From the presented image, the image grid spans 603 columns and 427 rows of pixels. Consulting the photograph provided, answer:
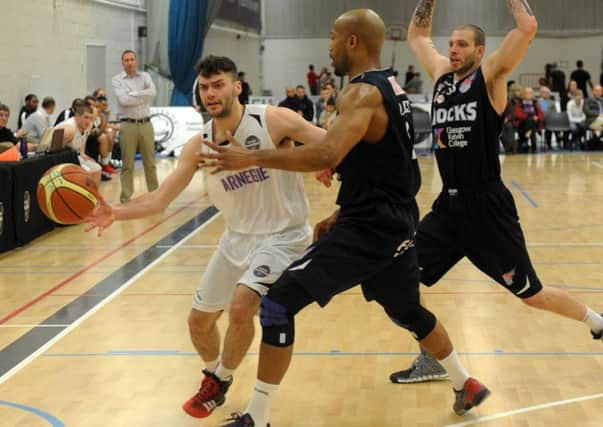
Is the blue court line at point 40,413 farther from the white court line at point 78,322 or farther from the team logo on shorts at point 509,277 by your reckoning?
the team logo on shorts at point 509,277

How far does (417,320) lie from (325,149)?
1.14 meters

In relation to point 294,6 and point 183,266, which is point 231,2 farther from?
point 183,266

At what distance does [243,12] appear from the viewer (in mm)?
30609

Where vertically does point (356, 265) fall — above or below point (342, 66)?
below

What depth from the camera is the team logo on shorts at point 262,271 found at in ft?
14.4

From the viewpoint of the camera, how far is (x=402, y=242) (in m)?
4.21

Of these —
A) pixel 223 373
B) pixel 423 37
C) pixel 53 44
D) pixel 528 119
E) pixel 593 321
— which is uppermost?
pixel 53 44

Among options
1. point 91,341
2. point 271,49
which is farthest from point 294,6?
point 91,341

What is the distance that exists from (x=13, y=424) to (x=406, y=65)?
29704 millimetres

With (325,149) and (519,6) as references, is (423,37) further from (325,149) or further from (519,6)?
(325,149)

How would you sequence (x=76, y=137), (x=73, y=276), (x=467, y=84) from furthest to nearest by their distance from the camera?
(x=76, y=137)
(x=73, y=276)
(x=467, y=84)

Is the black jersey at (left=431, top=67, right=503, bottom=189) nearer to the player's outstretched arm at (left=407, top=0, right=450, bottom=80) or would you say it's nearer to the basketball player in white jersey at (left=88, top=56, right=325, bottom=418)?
the player's outstretched arm at (left=407, top=0, right=450, bottom=80)

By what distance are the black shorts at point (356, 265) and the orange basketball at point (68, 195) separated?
1.34 metres

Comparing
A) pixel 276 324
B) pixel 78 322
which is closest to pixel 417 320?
pixel 276 324
